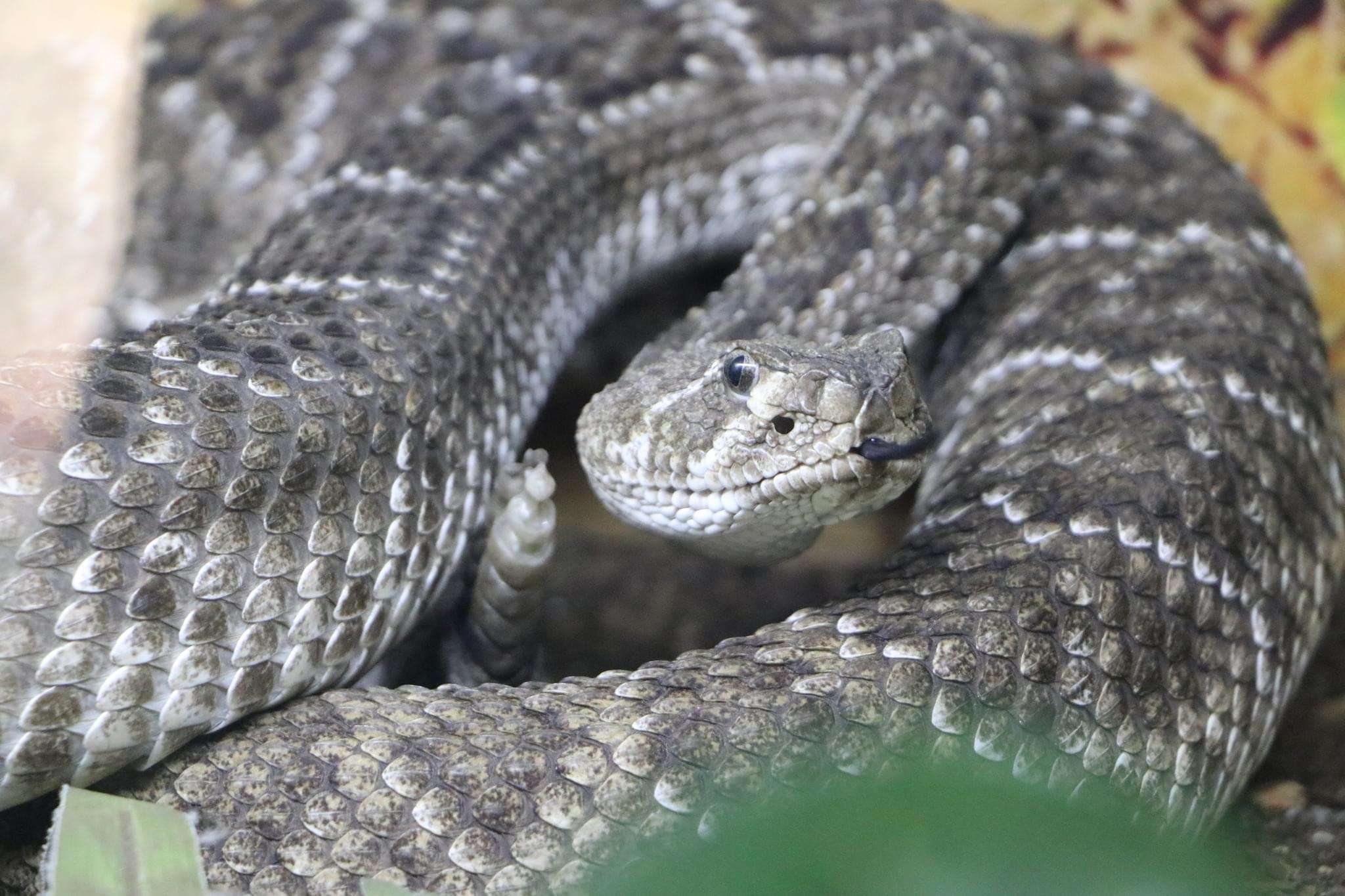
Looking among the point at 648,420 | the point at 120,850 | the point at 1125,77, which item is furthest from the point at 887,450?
the point at 1125,77

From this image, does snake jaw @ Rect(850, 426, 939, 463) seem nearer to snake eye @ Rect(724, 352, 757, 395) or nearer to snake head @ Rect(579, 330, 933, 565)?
snake head @ Rect(579, 330, 933, 565)

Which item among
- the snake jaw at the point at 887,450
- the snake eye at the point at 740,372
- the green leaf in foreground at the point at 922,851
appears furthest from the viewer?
the snake eye at the point at 740,372

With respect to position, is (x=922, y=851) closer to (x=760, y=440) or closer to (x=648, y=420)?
(x=760, y=440)

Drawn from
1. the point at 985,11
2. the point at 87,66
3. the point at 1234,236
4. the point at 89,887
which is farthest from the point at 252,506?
the point at 985,11

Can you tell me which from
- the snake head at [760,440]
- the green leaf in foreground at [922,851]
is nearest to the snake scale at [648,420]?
the snake head at [760,440]

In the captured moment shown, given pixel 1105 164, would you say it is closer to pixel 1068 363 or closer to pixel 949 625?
pixel 1068 363

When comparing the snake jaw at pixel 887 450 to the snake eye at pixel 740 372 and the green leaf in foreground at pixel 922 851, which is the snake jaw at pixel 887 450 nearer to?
the snake eye at pixel 740 372
